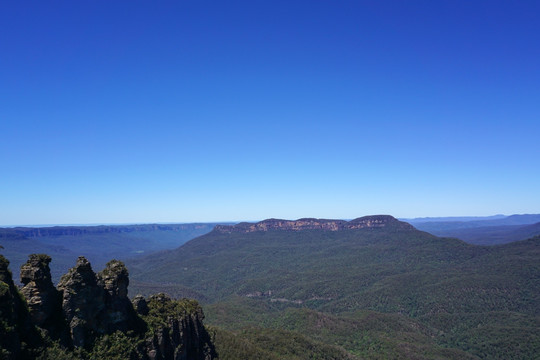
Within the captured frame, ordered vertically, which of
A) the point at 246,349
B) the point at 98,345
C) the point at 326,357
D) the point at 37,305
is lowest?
the point at 326,357

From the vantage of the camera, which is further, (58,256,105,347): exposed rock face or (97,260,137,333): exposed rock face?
(97,260,137,333): exposed rock face


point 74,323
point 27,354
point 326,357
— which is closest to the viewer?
point 27,354

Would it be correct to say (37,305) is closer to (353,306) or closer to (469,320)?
(469,320)

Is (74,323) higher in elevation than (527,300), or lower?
higher

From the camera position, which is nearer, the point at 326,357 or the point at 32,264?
the point at 32,264

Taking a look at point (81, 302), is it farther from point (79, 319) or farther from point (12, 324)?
point (12, 324)

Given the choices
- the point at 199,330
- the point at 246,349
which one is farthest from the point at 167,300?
the point at 246,349

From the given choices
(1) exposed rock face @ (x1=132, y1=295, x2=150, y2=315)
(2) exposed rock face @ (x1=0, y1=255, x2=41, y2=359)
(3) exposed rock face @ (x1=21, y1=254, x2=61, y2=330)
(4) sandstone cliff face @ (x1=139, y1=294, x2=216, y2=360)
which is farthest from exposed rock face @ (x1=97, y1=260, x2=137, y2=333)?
(2) exposed rock face @ (x1=0, y1=255, x2=41, y2=359)

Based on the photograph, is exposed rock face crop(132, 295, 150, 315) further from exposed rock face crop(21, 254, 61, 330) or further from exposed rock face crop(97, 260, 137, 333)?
exposed rock face crop(21, 254, 61, 330)

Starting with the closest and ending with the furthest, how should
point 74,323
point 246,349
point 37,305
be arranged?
1. point 37,305
2. point 74,323
3. point 246,349
